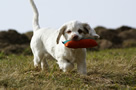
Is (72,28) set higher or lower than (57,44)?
higher

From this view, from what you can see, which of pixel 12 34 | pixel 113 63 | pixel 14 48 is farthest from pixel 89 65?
pixel 12 34

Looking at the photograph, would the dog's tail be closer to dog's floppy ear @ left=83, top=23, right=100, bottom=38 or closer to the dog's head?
the dog's head

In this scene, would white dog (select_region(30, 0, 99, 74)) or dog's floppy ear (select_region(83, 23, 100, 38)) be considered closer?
white dog (select_region(30, 0, 99, 74))

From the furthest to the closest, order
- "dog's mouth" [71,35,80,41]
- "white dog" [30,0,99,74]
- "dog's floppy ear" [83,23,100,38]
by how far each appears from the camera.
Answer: "dog's floppy ear" [83,23,100,38], "white dog" [30,0,99,74], "dog's mouth" [71,35,80,41]

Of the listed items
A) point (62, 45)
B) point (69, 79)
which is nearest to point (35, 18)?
point (62, 45)

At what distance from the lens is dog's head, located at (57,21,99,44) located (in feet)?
14.3

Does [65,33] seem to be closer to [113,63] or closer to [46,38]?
[46,38]

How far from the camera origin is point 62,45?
4.86 m

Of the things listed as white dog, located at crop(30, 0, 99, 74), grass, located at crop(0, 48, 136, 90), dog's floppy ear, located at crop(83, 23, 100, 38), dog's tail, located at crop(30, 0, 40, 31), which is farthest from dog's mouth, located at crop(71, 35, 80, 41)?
dog's tail, located at crop(30, 0, 40, 31)

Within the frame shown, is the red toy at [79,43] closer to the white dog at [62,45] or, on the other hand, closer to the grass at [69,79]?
the white dog at [62,45]

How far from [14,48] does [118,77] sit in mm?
7534

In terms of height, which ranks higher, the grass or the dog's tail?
the dog's tail

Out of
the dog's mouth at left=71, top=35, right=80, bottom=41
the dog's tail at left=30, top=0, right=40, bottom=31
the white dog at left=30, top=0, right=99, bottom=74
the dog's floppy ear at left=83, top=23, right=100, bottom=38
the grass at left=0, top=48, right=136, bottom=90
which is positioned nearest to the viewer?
the grass at left=0, top=48, right=136, bottom=90

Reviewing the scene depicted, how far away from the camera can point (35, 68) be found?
5.05 m
